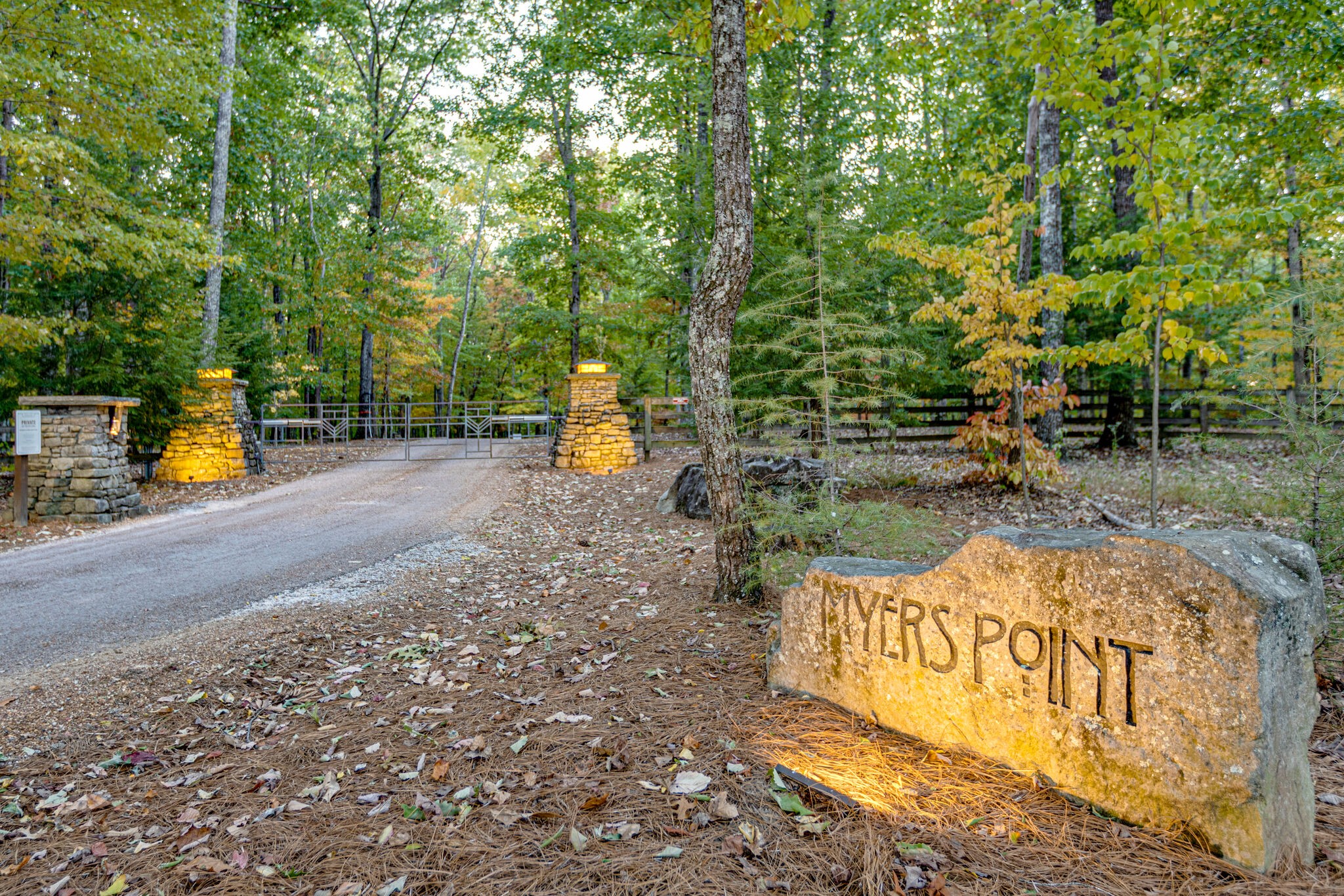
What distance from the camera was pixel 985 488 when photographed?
29.1 feet

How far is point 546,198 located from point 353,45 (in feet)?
23.4

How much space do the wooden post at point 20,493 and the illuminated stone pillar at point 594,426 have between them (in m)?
7.41

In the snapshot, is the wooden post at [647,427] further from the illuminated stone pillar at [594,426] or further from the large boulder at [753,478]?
the large boulder at [753,478]

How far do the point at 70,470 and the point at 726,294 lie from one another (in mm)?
8766

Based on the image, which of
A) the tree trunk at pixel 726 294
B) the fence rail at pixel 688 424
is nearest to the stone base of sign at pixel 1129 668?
the tree trunk at pixel 726 294

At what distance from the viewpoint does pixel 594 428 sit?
508 inches

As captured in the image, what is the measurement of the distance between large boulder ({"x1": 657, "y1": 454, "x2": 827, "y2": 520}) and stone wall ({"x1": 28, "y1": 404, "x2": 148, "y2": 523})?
6930 mm

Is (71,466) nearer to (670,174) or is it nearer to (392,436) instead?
(670,174)

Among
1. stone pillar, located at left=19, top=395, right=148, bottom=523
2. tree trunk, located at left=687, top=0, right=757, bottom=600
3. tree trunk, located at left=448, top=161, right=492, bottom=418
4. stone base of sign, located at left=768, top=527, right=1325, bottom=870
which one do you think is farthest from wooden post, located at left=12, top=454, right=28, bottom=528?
tree trunk, located at left=448, top=161, right=492, bottom=418

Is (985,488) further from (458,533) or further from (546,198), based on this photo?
(546,198)

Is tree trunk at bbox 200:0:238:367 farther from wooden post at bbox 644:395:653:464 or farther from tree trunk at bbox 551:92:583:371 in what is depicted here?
wooden post at bbox 644:395:653:464

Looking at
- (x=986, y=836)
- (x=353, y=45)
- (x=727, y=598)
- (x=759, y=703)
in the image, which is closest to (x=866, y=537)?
(x=727, y=598)

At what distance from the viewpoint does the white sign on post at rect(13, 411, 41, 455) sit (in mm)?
7980

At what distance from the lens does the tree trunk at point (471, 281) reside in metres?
25.7
